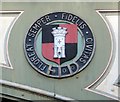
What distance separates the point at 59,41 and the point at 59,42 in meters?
0.02

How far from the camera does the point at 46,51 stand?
12172 millimetres

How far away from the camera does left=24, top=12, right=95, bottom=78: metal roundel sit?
39.6ft

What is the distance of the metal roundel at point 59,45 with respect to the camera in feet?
39.6

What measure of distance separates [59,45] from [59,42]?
59 millimetres

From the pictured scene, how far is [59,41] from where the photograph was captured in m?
12.2

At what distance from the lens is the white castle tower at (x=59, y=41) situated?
12133 millimetres

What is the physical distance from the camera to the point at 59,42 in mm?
12188

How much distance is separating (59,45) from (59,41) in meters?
0.08

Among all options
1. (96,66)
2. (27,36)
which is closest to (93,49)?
(96,66)

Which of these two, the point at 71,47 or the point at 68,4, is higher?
the point at 68,4

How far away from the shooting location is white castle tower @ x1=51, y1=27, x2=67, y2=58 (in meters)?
12.1

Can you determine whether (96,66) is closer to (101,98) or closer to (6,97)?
(101,98)

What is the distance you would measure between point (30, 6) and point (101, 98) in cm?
234

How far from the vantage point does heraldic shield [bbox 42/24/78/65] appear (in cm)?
1211
